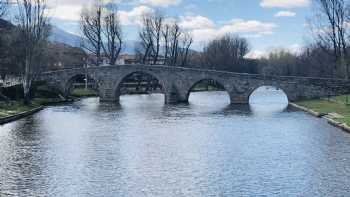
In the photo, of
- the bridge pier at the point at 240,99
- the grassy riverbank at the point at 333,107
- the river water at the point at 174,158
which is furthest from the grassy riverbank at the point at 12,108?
the grassy riverbank at the point at 333,107

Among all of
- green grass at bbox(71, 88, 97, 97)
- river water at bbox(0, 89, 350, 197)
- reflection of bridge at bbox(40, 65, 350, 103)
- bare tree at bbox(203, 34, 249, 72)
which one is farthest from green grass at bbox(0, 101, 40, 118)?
bare tree at bbox(203, 34, 249, 72)

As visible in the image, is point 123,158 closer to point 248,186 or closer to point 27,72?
point 248,186

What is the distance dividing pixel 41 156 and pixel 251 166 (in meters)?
10.5

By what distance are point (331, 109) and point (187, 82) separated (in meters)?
25.5

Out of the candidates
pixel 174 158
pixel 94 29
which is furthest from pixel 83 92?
pixel 174 158

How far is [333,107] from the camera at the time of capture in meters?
52.1

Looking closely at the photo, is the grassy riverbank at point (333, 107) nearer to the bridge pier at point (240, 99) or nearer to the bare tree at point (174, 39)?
the bridge pier at point (240, 99)

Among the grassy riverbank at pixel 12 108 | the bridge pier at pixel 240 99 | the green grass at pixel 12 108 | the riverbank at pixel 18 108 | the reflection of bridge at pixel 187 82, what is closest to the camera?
the riverbank at pixel 18 108

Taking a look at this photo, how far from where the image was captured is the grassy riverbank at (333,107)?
4346 centimetres

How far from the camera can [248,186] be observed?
22109 millimetres

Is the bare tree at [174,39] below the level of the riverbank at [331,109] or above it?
above

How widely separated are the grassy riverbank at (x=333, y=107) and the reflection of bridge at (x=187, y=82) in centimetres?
280

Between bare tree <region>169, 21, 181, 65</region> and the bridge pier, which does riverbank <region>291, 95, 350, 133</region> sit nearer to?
the bridge pier

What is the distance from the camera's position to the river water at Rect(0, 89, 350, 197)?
72.1 ft
